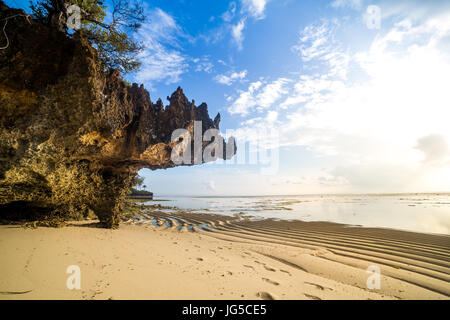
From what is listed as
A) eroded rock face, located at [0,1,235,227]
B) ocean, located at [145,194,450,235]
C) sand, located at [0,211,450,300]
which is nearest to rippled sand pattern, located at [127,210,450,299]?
sand, located at [0,211,450,300]

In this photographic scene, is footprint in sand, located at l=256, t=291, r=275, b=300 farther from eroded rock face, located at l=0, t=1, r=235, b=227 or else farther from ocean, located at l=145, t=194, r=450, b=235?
ocean, located at l=145, t=194, r=450, b=235

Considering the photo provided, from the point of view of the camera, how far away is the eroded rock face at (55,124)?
431cm

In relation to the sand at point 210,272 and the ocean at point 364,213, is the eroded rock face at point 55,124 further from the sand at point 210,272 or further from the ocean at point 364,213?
the ocean at point 364,213

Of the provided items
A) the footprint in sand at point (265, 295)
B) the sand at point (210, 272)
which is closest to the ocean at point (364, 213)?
the sand at point (210, 272)

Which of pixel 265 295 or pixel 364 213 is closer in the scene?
pixel 265 295

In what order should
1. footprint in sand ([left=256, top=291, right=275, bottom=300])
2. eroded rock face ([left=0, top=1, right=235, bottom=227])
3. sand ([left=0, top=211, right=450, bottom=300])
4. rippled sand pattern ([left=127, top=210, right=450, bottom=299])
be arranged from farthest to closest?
eroded rock face ([left=0, top=1, right=235, bottom=227]) < rippled sand pattern ([left=127, top=210, right=450, bottom=299]) < footprint in sand ([left=256, top=291, right=275, bottom=300]) < sand ([left=0, top=211, right=450, bottom=300])

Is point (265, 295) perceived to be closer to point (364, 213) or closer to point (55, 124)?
point (55, 124)

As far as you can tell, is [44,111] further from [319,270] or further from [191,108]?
[319,270]

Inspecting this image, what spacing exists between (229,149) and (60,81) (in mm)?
10283

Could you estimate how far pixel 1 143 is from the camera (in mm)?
4254

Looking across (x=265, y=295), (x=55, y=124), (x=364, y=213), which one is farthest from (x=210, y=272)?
(x=364, y=213)

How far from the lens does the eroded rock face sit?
170 inches

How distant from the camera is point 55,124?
189 inches
